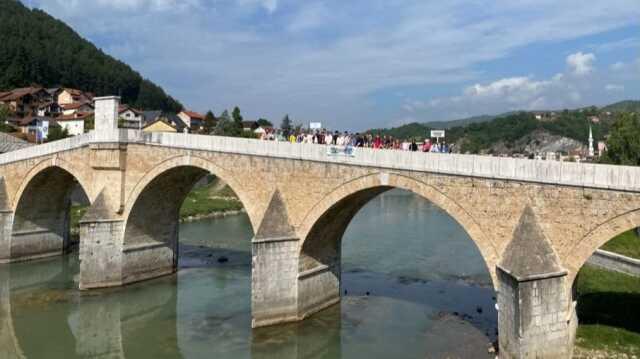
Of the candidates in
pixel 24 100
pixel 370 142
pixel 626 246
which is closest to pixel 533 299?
pixel 370 142

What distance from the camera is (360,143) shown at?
15.2m

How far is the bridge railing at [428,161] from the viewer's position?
9.77 meters

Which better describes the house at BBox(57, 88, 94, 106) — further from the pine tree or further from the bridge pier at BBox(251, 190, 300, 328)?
the bridge pier at BBox(251, 190, 300, 328)

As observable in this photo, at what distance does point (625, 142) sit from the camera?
27.6 m

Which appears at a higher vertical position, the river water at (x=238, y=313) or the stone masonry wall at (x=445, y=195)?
the stone masonry wall at (x=445, y=195)

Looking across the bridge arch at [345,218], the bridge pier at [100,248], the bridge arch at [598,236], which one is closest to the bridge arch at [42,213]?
the bridge pier at [100,248]

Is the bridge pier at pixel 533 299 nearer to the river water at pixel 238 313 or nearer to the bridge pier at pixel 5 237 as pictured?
the river water at pixel 238 313

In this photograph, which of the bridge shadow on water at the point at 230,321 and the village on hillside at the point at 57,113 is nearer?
the bridge shadow on water at the point at 230,321

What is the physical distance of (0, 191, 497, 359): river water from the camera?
12867 mm

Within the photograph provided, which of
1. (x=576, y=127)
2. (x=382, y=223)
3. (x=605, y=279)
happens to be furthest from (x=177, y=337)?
Result: (x=576, y=127)

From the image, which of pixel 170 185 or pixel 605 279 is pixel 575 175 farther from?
pixel 170 185

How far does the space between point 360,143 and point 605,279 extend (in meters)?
8.44

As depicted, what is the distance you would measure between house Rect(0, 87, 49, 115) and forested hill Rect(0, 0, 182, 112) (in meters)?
6.31

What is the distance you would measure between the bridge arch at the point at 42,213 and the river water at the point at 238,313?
0.88 meters
